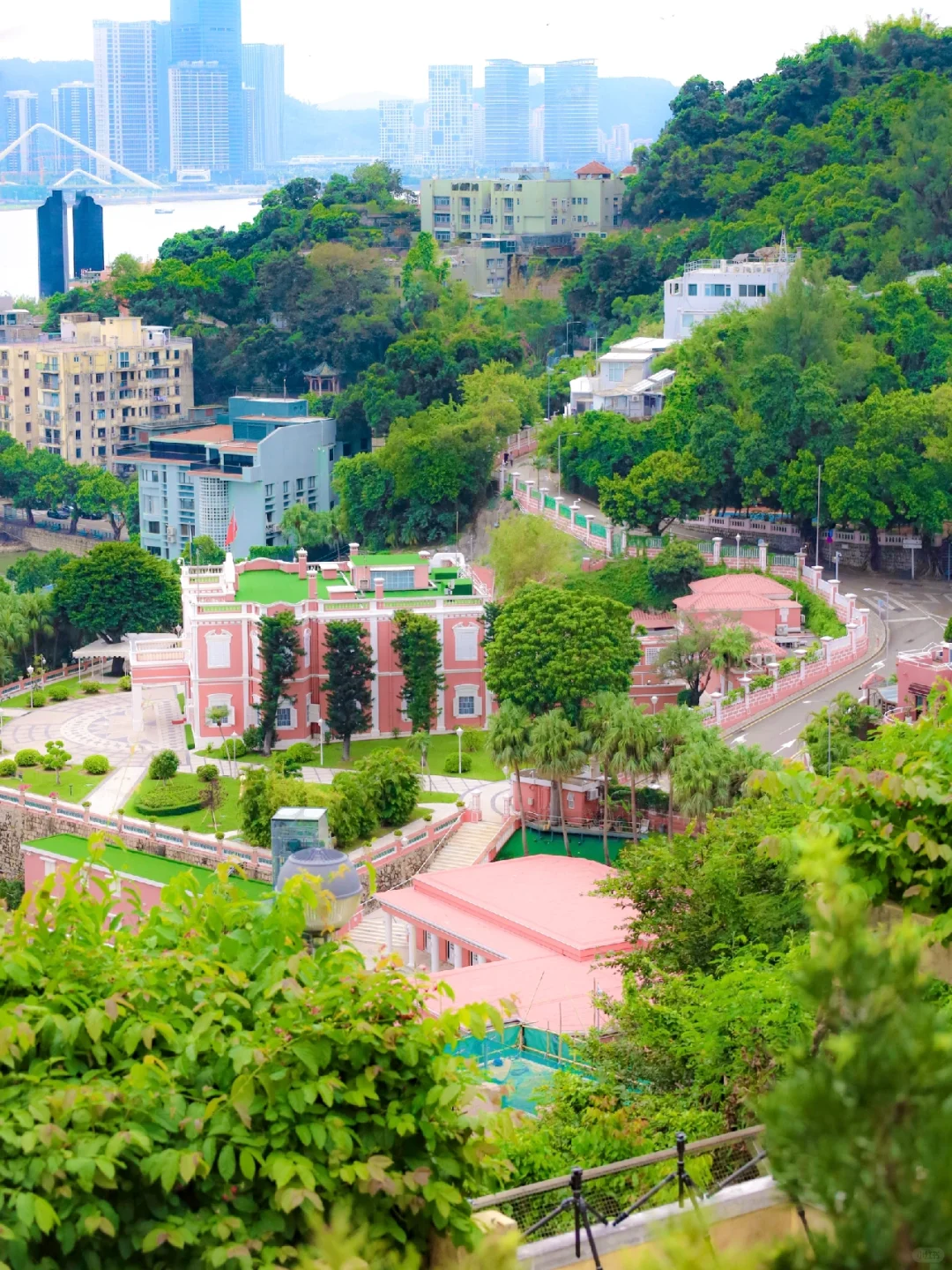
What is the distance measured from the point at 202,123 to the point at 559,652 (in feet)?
576

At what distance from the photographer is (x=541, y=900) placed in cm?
2339

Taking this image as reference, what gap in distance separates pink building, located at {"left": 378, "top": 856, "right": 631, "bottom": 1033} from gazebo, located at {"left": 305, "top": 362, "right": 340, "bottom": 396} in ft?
132

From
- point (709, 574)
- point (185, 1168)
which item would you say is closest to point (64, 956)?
point (185, 1168)

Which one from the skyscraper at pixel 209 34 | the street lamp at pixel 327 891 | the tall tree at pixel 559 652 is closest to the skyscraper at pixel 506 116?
the skyscraper at pixel 209 34

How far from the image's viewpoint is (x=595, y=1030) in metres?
14.7

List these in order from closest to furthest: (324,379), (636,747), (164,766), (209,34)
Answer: (636,747), (164,766), (324,379), (209,34)

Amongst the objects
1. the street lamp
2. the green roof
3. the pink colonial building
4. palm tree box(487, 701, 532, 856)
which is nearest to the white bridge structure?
the pink colonial building

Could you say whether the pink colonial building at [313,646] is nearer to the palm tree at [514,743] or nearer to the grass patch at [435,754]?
the grass patch at [435,754]

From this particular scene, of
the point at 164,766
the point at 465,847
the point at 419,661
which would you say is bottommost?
the point at 465,847

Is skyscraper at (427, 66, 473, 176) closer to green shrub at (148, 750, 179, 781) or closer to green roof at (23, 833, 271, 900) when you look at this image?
green shrub at (148, 750, 179, 781)

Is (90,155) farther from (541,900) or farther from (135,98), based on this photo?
(541,900)

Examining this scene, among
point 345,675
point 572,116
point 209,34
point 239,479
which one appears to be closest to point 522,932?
point 345,675

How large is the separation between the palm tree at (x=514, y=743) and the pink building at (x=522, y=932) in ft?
7.59

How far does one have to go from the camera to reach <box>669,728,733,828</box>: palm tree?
24906 mm
